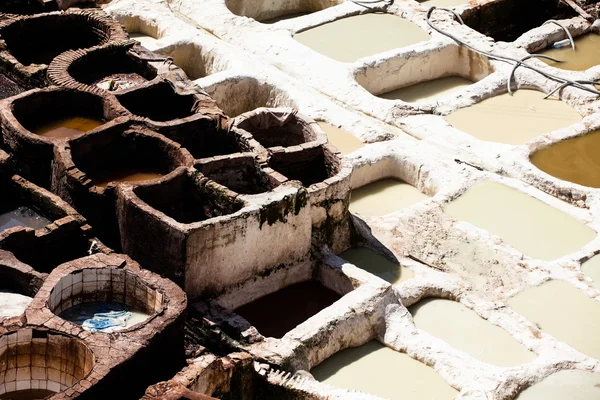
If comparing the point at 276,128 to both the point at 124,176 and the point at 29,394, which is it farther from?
the point at 29,394

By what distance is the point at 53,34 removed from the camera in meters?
20.0

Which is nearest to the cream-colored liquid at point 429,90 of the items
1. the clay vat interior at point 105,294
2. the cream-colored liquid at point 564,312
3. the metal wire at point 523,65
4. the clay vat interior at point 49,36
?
the metal wire at point 523,65

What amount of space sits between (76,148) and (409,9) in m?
9.45

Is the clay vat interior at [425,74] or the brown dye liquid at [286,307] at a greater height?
the clay vat interior at [425,74]

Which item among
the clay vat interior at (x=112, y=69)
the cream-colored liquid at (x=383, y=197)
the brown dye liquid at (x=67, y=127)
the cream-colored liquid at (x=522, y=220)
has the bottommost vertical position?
the cream-colored liquid at (x=383, y=197)

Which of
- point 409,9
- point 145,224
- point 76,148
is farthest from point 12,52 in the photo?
point 409,9

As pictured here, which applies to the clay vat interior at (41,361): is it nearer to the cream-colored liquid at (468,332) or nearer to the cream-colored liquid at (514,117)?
the cream-colored liquid at (468,332)

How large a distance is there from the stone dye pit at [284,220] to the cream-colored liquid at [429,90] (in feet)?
0.18

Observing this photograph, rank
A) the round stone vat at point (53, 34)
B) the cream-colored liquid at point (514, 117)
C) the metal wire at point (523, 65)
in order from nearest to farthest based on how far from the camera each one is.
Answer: the round stone vat at point (53, 34) → the cream-colored liquid at point (514, 117) → the metal wire at point (523, 65)

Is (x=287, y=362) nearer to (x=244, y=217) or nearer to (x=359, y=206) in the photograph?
(x=244, y=217)

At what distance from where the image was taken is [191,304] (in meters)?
14.8

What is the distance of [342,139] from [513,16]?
733 cm

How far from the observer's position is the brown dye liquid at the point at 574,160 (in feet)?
61.6

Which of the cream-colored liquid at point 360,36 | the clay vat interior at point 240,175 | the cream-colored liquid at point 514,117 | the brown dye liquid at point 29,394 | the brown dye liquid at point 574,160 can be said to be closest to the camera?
the brown dye liquid at point 29,394
